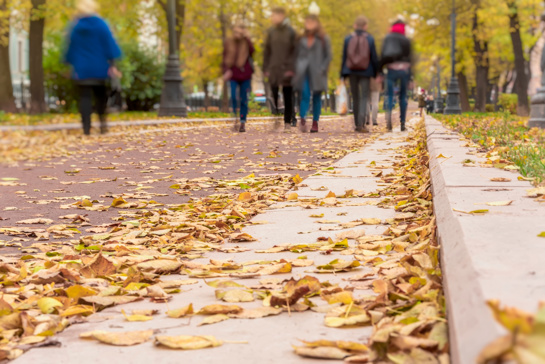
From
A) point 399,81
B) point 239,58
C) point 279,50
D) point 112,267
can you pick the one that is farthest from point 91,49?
point 112,267

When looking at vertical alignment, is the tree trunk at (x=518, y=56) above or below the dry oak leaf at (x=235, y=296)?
above

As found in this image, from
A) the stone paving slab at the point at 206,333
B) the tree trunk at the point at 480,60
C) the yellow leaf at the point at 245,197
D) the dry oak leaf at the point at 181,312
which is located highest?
the tree trunk at the point at 480,60

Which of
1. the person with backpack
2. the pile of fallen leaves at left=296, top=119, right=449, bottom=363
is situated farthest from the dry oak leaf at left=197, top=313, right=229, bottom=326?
the person with backpack

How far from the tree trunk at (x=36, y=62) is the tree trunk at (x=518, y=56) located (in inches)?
659

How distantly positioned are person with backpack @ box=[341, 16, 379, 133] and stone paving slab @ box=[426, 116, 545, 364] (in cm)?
967

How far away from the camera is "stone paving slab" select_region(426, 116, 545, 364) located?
179 centimetres

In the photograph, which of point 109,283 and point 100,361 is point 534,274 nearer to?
point 100,361

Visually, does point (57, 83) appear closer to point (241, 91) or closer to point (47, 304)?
point (241, 91)

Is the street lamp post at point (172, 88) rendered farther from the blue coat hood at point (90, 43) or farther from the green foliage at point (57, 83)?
the blue coat hood at point (90, 43)

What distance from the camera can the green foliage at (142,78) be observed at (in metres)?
34.2

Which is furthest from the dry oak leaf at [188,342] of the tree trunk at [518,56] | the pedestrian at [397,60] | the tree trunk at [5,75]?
the tree trunk at [518,56]

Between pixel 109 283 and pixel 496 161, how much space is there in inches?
128

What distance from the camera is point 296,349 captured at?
2.26m

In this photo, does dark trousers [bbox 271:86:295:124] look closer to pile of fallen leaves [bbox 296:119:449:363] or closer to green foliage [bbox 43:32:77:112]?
pile of fallen leaves [bbox 296:119:449:363]
